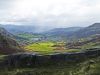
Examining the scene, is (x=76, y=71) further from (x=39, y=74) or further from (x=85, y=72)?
(x=39, y=74)

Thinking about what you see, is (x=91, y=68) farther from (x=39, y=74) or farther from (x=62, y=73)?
(x=39, y=74)

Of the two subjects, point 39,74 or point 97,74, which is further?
point 39,74

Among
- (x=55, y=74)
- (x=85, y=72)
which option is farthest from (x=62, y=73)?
(x=85, y=72)

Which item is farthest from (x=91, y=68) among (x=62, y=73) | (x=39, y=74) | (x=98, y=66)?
(x=39, y=74)

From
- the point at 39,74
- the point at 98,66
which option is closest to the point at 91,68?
the point at 98,66

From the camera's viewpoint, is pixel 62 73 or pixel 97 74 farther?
pixel 62 73

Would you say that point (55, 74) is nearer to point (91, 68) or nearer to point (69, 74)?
point (69, 74)
